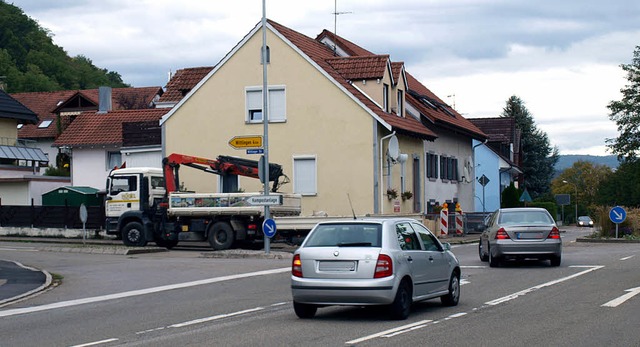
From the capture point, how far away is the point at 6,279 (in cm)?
2228

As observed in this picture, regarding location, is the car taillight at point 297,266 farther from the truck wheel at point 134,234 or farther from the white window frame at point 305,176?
the white window frame at point 305,176

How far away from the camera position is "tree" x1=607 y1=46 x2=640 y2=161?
8425cm

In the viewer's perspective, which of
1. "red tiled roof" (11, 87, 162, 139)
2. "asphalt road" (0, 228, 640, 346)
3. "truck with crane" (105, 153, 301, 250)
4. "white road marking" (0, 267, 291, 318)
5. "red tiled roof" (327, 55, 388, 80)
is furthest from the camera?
"red tiled roof" (11, 87, 162, 139)

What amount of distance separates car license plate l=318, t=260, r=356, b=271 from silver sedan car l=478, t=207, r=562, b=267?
1111 cm

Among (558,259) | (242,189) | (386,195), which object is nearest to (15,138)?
(242,189)

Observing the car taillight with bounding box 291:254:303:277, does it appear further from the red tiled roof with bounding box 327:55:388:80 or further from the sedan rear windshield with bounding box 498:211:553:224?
the red tiled roof with bounding box 327:55:388:80

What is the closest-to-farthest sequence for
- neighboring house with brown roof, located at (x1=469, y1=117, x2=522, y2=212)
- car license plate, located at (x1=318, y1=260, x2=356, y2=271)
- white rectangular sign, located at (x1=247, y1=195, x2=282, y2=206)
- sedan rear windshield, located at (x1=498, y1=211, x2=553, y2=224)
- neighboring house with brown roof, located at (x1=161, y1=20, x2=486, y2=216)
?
car license plate, located at (x1=318, y1=260, x2=356, y2=271)
sedan rear windshield, located at (x1=498, y1=211, x2=553, y2=224)
white rectangular sign, located at (x1=247, y1=195, x2=282, y2=206)
neighboring house with brown roof, located at (x1=161, y1=20, x2=486, y2=216)
neighboring house with brown roof, located at (x1=469, y1=117, x2=522, y2=212)

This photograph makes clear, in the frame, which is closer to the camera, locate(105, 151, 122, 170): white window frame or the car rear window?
the car rear window

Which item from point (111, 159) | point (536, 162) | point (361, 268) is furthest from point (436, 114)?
point (536, 162)

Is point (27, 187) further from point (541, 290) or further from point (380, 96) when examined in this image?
point (541, 290)

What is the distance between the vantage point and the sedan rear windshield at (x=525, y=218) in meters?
24.0

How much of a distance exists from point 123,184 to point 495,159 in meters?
41.6

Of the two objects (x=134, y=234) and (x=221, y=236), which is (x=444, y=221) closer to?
(x=221, y=236)

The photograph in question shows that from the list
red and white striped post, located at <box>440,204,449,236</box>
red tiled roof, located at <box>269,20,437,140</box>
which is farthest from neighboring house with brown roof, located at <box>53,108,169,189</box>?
red and white striped post, located at <box>440,204,449,236</box>
